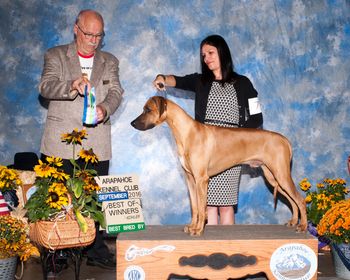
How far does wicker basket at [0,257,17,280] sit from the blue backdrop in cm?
205

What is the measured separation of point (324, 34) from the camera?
5711 millimetres

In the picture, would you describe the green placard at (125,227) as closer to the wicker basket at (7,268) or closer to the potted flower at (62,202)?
the potted flower at (62,202)

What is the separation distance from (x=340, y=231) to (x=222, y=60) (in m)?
1.72

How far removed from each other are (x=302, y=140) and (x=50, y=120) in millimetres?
3048

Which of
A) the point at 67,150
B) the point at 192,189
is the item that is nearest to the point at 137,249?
the point at 192,189

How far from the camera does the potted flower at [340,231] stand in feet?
13.2

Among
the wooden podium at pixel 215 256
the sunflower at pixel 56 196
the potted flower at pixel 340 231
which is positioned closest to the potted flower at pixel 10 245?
the sunflower at pixel 56 196

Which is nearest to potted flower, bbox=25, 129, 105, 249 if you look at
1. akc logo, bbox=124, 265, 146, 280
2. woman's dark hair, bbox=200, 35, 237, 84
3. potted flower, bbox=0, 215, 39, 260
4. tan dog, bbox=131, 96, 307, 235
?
potted flower, bbox=0, 215, 39, 260

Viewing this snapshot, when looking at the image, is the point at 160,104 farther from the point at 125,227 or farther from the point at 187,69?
the point at 187,69

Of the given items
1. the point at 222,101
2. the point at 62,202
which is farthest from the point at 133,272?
the point at 222,101

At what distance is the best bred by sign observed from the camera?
360 cm

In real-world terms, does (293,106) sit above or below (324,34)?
below

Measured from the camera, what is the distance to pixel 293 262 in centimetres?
341

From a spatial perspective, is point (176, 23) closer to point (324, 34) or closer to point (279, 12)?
point (279, 12)
